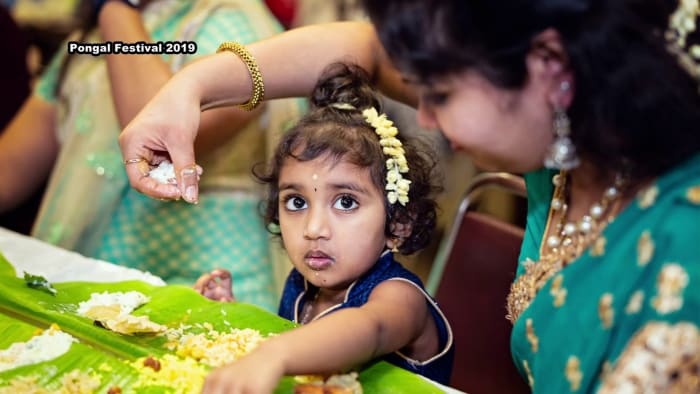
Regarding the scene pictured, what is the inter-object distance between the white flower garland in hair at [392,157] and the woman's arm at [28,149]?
1.08 meters

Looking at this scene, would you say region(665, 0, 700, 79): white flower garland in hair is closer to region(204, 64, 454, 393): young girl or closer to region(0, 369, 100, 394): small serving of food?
region(204, 64, 454, 393): young girl

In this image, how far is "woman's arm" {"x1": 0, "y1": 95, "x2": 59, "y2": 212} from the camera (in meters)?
2.07

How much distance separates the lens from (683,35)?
2.66 feet

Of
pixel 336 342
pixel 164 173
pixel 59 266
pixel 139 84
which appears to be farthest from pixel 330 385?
pixel 139 84

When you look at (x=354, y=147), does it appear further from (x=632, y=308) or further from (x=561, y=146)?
(x=632, y=308)

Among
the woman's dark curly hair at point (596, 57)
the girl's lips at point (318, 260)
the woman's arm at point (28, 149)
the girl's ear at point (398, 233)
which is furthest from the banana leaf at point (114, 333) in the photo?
the woman's arm at point (28, 149)

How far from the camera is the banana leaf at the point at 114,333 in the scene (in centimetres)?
101

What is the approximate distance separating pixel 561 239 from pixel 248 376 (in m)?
0.43

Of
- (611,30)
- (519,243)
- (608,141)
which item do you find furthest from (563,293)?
(519,243)

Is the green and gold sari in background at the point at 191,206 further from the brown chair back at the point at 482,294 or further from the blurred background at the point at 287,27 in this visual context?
the brown chair back at the point at 482,294

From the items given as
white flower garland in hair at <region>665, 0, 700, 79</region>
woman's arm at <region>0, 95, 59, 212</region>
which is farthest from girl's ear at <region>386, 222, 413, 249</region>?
woman's arm at <region>0, 95, 59, 212</region>

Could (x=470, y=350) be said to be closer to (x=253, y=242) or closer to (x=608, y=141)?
(x=253, y=242)

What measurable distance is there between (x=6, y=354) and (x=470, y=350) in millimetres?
832

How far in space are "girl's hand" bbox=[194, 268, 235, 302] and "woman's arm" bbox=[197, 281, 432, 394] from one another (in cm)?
40
